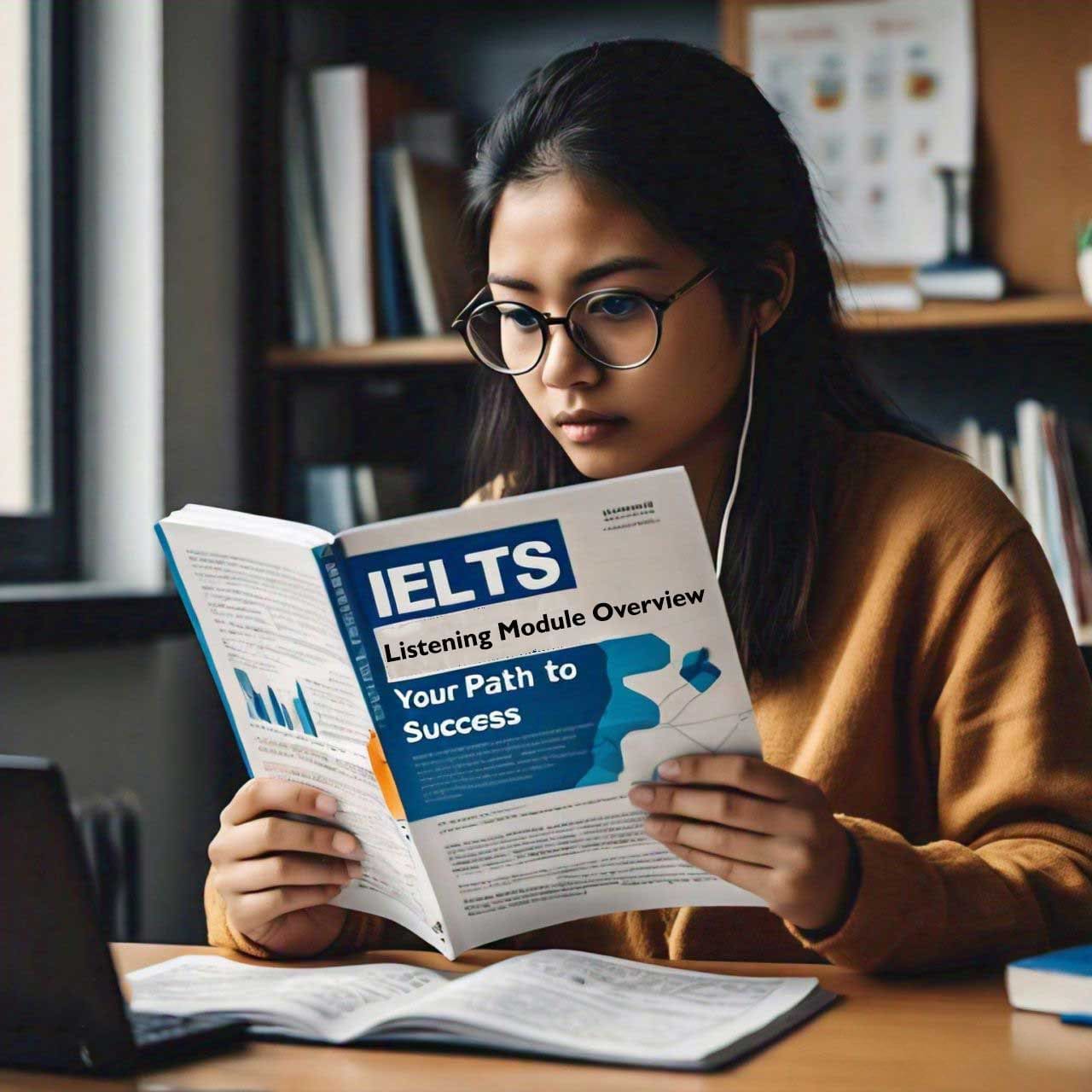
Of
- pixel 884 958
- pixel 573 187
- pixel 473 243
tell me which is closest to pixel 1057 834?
pixel 884 958

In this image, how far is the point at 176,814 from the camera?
2.19 metres

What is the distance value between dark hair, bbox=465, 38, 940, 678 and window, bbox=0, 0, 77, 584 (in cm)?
100

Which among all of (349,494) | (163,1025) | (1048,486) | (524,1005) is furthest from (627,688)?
(349,494)

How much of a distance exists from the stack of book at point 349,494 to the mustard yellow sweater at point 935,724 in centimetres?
111

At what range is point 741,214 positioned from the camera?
1210 millimetres

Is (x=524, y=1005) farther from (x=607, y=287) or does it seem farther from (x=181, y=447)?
(x=181, y=447)

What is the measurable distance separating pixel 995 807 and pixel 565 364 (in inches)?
18.1

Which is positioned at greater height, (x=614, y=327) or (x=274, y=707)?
(x=614, y=327)

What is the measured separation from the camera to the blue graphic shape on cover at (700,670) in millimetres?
848

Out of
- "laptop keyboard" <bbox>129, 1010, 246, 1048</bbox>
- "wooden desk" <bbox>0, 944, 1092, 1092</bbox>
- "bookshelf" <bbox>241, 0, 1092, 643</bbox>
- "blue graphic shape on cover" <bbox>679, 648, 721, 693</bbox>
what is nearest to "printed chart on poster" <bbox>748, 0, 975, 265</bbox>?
"bookshelf" <bbox>241, 0, 1092, 643</bbox>

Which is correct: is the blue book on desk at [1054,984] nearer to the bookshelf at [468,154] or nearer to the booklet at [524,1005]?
the booklet at [524,1005]

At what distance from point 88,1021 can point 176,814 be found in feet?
4.94

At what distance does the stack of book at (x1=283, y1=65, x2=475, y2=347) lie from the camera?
2273 millimetres

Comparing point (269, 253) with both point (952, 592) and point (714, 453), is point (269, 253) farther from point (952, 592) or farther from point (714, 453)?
point (952, 592)
